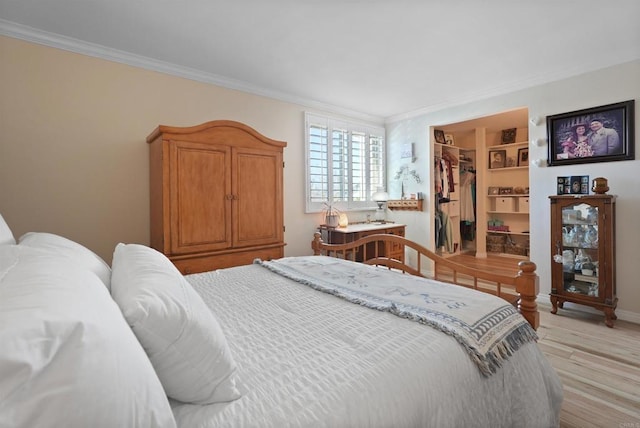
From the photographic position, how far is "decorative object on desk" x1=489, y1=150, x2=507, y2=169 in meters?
5.88

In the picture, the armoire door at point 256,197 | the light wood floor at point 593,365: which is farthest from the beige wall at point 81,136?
the light wood floor at point 593,365

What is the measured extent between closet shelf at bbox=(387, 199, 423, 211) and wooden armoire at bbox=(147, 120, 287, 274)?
2320mm

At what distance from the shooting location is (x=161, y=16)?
2.16 m

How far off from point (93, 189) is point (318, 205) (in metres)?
2.39

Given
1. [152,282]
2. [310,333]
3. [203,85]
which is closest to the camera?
[152,282]

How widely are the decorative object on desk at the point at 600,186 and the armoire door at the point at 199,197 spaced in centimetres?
336

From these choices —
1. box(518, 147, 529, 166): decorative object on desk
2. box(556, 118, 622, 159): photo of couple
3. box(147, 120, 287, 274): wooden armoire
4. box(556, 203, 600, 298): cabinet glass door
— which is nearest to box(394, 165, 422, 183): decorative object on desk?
box(556, 118, 622, 159): photo of couple

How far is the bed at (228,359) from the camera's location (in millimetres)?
477

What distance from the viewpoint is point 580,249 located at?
9.92ft

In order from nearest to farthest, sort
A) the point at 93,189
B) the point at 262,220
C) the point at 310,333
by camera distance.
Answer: the point at 310,333, the point at 93,189, the point at 262,220

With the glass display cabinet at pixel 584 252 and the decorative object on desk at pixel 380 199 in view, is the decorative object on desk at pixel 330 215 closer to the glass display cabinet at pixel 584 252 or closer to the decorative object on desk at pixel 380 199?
the decorative object on desk at pixel 380 199

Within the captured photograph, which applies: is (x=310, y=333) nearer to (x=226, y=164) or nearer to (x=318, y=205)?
(x=226, y=164)

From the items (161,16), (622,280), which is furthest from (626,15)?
(161,16)

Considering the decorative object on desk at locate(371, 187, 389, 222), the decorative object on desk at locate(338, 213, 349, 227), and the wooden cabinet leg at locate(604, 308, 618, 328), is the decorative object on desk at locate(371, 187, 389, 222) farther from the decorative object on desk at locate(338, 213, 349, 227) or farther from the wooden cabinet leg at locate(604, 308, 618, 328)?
the wooden cabinet leg at locate(604, 308, 618, 328)
